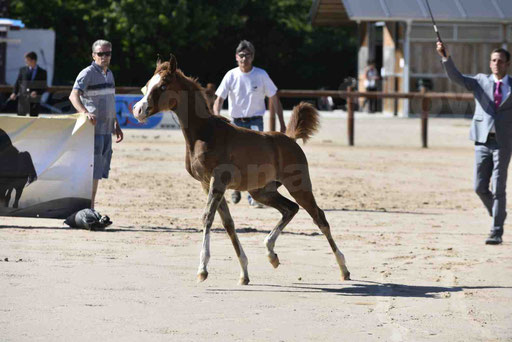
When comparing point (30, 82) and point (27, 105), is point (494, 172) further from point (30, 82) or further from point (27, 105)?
point (27, 105)

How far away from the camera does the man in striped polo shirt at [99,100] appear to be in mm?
10656

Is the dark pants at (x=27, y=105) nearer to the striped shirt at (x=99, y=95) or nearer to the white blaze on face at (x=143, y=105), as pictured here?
the striped shirt at (x=99, y=95)

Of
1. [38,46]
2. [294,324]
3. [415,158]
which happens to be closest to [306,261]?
[294,324]

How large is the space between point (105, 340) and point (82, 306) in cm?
101

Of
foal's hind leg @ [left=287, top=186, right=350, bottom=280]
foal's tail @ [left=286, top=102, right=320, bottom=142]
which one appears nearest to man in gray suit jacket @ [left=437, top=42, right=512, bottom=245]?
foal's tail @ [left=286, top=102, right=320, bottom=142]

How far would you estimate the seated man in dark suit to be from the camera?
18.6 metres

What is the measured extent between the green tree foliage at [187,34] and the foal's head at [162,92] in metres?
25.1

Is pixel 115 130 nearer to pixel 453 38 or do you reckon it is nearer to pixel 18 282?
pixel 18 282

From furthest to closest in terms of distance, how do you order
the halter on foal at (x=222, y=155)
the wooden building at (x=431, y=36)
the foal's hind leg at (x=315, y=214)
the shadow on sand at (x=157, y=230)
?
the wooden building at (x=431, y=36), the shadow on sand at (x=157, y=230), the foal's hind leg at (x=315, y=214), the halter on foal at (x=222, y=155)

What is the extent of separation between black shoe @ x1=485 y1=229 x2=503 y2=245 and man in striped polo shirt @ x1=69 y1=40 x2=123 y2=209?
4113 millimetres

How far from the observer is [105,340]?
6.18 m

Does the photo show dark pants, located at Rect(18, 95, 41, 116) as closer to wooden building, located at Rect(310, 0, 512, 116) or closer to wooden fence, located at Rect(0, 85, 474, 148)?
wooden fence, located at Rect(0, 85, 474, 148)

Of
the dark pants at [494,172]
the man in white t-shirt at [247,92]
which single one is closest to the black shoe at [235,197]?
the man in white t-shirt at [247,92]

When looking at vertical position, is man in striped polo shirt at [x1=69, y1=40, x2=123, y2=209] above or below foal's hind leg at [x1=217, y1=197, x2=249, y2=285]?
above
